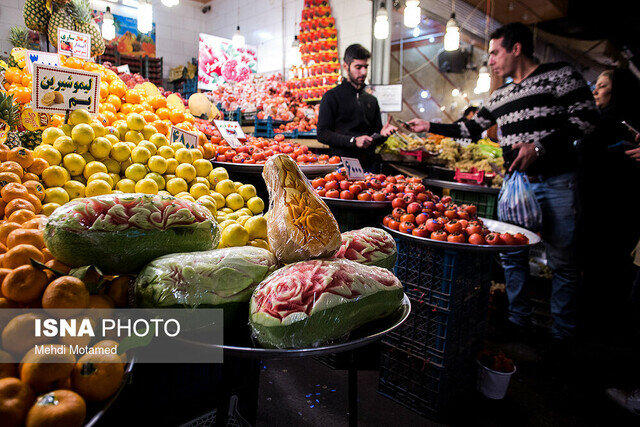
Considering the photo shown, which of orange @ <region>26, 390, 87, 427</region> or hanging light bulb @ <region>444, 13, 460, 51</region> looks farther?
hanging light bulb @ <region>444, 13, 460, 51</region>

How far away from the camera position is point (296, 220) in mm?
1064

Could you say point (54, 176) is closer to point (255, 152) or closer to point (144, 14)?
point (255, 152)

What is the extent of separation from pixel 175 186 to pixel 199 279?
93 centimetres

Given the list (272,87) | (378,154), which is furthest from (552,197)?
(272,87)

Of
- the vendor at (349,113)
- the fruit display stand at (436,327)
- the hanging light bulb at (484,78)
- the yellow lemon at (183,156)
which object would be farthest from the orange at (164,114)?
the hanging light bulb at (484,78)

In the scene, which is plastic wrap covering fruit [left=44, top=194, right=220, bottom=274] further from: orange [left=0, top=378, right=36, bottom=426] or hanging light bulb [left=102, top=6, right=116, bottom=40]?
hanging light bulb [left=102, top=6, right=116, bottom=40]

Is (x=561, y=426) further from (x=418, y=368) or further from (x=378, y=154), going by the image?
(x=378, y=154)

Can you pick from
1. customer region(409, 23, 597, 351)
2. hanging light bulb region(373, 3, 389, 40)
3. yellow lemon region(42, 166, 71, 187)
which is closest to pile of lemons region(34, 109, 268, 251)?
yellow lemon region(42, 166, 71, 187)

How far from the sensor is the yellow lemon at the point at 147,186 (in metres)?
1.58

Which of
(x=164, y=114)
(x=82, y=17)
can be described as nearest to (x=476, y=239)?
(x=164, y=114)

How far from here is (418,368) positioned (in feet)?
7.35

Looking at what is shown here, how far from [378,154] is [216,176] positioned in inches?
112

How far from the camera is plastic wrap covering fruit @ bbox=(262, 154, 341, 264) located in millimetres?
1058

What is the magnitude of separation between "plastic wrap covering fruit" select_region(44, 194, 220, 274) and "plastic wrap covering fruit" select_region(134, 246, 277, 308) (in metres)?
0.06
